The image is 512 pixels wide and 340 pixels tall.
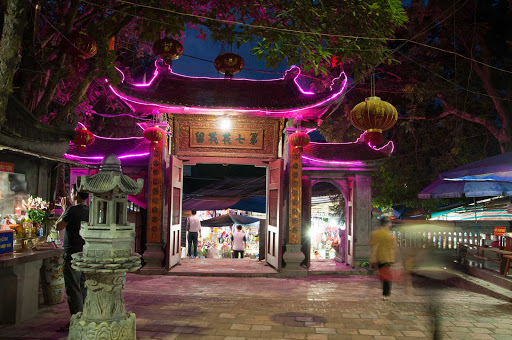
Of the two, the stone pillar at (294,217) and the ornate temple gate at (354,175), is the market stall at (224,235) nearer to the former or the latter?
the ornate temple gate at (354,175)

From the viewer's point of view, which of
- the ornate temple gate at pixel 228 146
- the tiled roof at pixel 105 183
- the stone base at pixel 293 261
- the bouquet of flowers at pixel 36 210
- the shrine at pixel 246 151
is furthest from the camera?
the ornate temple gate at pixel 228 146

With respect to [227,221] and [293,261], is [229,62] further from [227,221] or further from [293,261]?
[227,221]

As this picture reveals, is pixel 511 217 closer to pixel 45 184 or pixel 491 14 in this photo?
pixel 491 14

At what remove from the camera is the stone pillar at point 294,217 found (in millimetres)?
11641

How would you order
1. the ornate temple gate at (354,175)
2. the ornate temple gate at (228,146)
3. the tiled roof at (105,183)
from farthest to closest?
the ornate temple gate at (354,175)
the ornate temple gate at (228,146)
the tiled roof at (105,183)

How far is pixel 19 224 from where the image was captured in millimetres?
6531

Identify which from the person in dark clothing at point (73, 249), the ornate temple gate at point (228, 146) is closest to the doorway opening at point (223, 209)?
the ornate temple gate at point (228, 146)

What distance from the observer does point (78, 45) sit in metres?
7.49

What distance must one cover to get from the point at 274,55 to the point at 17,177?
16.6 ft

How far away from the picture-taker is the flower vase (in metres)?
7.11

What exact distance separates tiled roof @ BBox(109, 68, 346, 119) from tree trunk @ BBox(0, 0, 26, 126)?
497 centimetres

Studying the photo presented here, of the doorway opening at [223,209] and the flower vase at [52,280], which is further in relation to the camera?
the doorway opening at [223,209]

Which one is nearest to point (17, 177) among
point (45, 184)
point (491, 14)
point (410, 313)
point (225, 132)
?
point (45, 184)

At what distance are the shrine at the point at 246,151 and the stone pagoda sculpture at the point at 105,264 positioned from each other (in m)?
6.14
